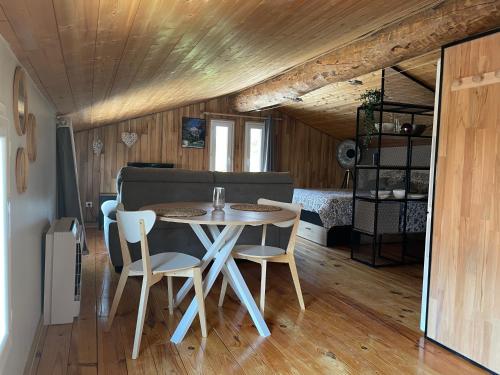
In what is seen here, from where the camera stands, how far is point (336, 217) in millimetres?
5332

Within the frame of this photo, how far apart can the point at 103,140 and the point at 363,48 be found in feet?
16.0

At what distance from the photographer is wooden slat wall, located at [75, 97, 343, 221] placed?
695 centimetres

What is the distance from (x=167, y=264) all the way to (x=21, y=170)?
1034mm

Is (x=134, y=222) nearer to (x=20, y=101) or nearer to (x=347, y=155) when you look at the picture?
(x=20, y=101)

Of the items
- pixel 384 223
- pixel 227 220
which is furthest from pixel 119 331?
pixel 384 223

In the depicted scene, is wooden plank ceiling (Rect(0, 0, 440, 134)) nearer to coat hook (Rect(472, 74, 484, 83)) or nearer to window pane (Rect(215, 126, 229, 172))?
coat hook (Rect(472, 74, 484, 83))

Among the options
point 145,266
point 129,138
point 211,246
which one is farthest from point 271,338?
point 129,138

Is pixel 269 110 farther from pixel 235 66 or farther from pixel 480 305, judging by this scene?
pixel 480 305

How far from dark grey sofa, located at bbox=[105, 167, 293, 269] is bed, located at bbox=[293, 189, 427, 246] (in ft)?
3.68

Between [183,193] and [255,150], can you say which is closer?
[183,193]

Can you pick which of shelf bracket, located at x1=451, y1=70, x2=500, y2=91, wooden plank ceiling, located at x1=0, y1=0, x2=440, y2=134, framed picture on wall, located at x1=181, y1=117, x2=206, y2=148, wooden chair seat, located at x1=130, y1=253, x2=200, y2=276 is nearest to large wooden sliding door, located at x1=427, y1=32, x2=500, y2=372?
shelf bracket, located at x1=451, y1=70, x2=500, y2=91

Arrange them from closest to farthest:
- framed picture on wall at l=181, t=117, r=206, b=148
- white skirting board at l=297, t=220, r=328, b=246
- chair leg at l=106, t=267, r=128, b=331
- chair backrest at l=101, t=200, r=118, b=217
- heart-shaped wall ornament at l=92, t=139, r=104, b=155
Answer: chair leg at l=106, t=267, r=128, b=331
chair backrest at l=101, t=200, r=118, b=217
white skirting board at l=297, t=220, r=328, b=246
heart-shaped wall ornament at l=92, t=139, r=104, b=155
framed picture on wall at l=181, t=117, r=206, b=148

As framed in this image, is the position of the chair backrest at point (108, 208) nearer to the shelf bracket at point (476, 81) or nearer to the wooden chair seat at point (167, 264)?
the wooden chair seat at point (167, 264)

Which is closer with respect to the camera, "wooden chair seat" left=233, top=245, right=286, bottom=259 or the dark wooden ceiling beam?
the dark wooden ceiling beam
